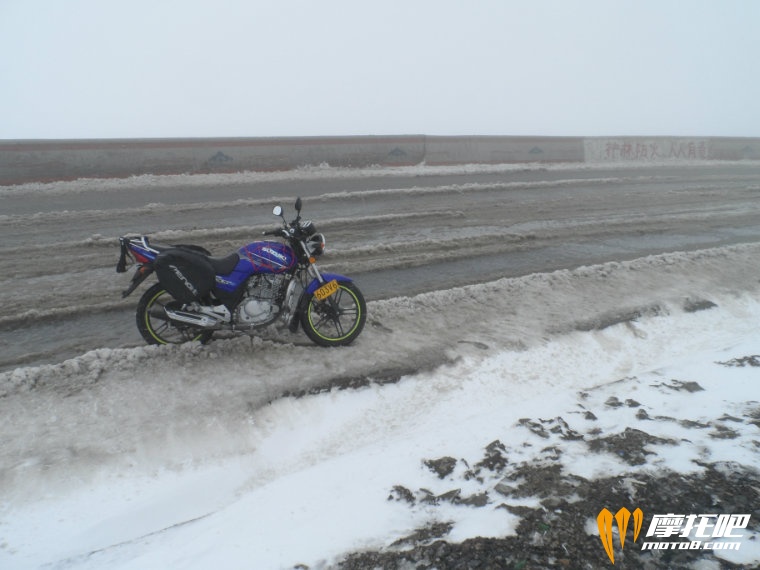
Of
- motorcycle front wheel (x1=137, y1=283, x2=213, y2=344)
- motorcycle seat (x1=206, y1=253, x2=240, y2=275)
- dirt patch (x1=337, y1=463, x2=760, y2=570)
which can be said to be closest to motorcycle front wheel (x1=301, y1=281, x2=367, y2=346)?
motorcycle seat (x1=206, y1=253, x2=240, y2=275)

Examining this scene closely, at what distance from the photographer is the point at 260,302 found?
5.18 meters

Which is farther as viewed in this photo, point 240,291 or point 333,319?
point 333,319

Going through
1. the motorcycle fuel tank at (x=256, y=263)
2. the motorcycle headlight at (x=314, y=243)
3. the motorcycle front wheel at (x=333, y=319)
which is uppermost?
the motorcycle headlight at (x=314, y=243)

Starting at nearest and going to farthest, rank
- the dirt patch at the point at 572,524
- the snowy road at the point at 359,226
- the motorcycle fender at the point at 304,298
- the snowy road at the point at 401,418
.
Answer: the dirt patch at the point at 572,524
the snowy road at the point at 401,418
the motorcycle fender at the point at 304,298
the snowy road at the point at 359,226

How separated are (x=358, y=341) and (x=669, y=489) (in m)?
3.07

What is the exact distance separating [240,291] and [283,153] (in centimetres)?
1221

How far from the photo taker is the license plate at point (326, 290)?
529 centimetres

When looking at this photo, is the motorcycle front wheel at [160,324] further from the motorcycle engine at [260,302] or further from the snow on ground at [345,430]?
the motorcycle engine at [260,302]

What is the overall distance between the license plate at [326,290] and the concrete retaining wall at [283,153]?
449 inches

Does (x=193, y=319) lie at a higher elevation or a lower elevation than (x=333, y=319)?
higher

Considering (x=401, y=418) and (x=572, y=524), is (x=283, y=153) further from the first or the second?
(x=572, y=524)

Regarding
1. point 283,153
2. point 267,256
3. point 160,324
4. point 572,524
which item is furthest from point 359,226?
point 283,153

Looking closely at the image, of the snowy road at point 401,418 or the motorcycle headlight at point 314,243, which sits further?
the motorcycle headlight at point 314,243

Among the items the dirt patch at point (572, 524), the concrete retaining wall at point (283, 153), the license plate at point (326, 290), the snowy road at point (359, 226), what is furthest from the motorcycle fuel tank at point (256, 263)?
the concrete retaining wall at point (283, 153)
